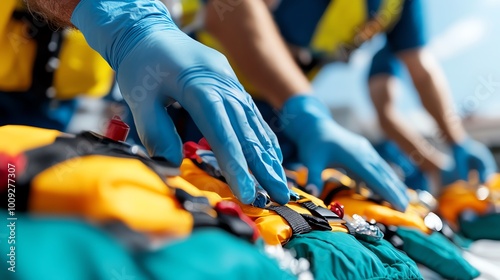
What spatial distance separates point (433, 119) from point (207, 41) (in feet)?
4.23


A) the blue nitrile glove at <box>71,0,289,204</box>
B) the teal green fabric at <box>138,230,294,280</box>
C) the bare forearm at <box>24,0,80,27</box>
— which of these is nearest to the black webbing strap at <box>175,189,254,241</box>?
the teal green fabric at <box>138,230,294,280</box>

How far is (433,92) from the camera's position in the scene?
224 centimetres

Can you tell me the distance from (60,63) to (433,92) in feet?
5.17

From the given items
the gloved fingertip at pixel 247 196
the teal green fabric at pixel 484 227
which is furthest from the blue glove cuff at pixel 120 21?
the teal green fabric at pixel 484 227

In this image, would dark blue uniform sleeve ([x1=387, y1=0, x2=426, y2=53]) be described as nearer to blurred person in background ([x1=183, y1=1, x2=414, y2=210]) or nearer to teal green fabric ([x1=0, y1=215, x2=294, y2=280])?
blurred person in background ([x1=183, y1=1, x2=414, y2=210])

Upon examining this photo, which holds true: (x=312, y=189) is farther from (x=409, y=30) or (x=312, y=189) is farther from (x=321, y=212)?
(x=409, y=30)

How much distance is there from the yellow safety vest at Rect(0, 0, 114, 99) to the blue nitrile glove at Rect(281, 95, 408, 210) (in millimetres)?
559

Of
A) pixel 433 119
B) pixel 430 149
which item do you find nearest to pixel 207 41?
pixel 433 119

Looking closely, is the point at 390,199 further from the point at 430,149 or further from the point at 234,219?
the point at 430,149

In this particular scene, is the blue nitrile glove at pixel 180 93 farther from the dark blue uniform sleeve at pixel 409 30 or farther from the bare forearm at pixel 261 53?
the dark blue uniform sleeve at pixel 409 30

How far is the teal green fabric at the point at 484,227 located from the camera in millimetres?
1295

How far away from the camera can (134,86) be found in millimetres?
703

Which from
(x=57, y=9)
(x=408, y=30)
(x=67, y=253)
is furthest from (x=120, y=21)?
(x=408, y=30)

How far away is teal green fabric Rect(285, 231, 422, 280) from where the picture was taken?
1.90ft
